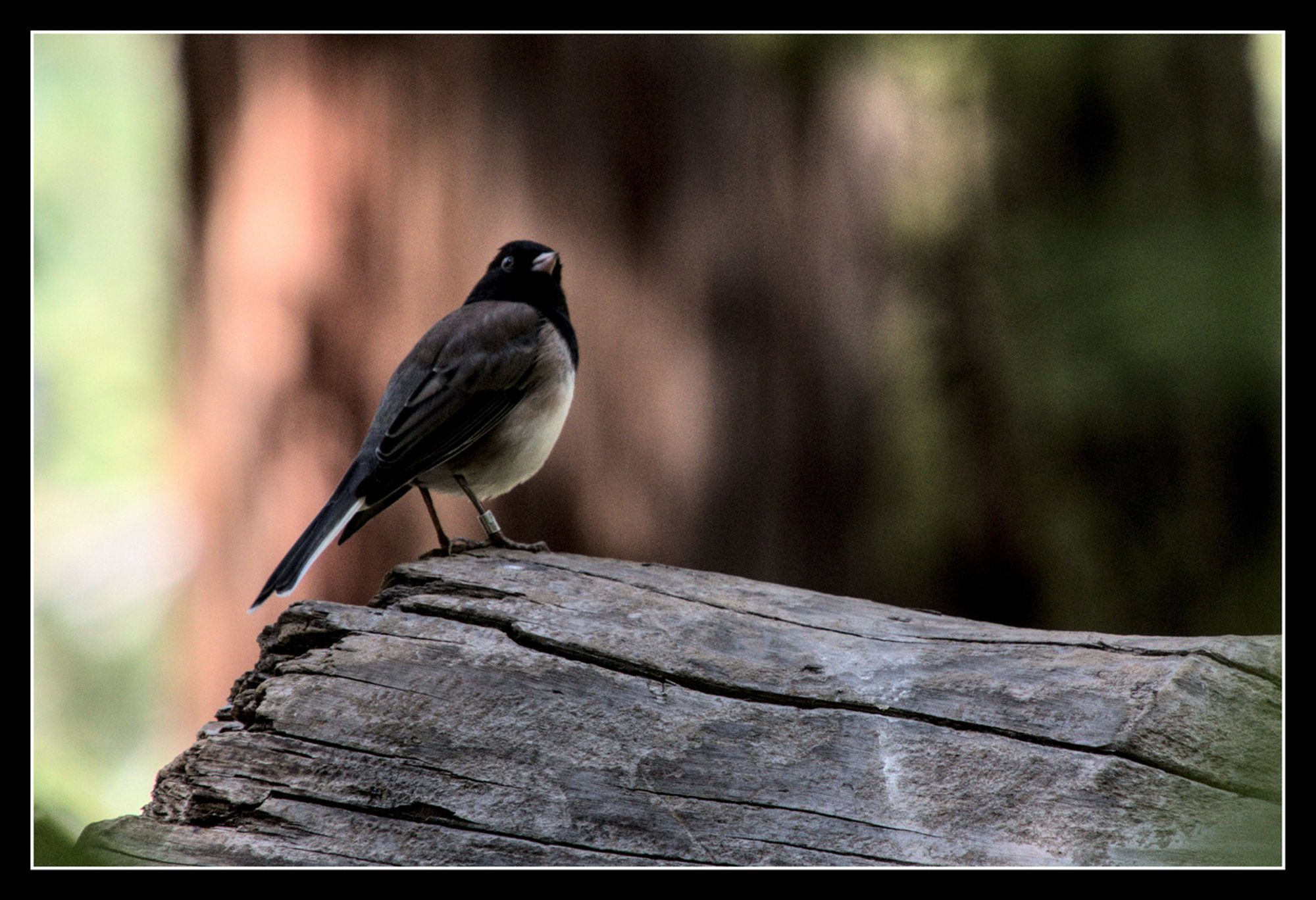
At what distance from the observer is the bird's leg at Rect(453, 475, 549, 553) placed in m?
2.17

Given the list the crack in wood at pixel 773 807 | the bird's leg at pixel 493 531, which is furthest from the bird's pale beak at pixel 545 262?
the crack in wood at pixel 773 807

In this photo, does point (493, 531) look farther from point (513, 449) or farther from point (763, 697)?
point (763, 697)

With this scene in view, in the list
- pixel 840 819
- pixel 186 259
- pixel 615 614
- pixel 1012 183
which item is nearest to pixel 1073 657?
pixel 840 819

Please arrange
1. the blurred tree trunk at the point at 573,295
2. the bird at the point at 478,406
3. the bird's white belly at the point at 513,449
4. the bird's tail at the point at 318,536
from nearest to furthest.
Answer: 1. the bird's tail at the point at 318,536
2. the bird at the point at 478,406
3. the bird's white belly at the point at 513,449
4. the blurred tree trunk at the point at 573,295

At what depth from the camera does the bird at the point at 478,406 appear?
6.95ft

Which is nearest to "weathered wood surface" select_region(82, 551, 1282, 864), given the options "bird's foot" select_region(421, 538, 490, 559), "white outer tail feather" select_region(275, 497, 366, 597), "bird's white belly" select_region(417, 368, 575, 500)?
"white outer tail feather" select_region(275, 497, 366, 597)

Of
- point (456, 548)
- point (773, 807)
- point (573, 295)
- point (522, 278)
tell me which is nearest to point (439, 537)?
point (456, 548)

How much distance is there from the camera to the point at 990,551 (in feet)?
9.06

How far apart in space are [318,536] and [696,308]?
115cm

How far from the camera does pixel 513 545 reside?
2188mm

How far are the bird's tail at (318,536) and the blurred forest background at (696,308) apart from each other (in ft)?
1.81

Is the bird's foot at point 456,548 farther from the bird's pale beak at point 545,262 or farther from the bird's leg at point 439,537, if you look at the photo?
the bird's pale beak at point 545,262

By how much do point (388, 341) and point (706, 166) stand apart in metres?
0.92

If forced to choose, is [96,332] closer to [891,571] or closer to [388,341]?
[388,341]
